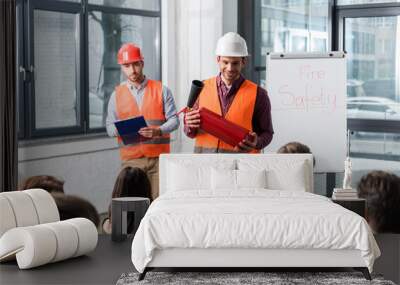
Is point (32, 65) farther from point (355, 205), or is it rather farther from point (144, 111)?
point (355, 205)

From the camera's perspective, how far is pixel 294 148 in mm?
7871

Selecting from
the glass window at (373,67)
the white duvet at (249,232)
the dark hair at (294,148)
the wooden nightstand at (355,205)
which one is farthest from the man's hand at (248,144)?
the white duvet at (249,232)

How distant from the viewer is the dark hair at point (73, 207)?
23.7ft

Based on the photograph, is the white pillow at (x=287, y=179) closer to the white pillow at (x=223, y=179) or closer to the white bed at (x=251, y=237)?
the white pillow at (x=223, y=179)

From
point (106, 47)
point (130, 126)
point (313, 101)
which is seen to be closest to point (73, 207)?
point (130, 126)

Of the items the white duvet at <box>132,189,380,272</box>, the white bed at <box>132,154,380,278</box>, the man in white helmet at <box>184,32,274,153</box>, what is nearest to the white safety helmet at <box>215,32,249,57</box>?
the man in white helmet at <box>184,32,274,153</box>

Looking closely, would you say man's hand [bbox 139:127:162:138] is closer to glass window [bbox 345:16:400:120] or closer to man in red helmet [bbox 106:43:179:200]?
man in red helmet [bbox 106:43:179:200]

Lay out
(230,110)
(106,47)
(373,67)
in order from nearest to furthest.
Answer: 1. (230,110)
2. (106,47)
3. (373,67)

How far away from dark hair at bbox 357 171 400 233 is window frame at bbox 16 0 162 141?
287 centimetres

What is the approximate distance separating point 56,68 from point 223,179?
231 centimetres

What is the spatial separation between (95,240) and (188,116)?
179 centimetres

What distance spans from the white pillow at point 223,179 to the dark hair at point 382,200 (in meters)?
1.71

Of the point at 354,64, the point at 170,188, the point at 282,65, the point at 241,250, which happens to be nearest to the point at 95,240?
the point at 170,188

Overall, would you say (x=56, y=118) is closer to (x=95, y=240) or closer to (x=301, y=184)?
(x=95, y=240)
